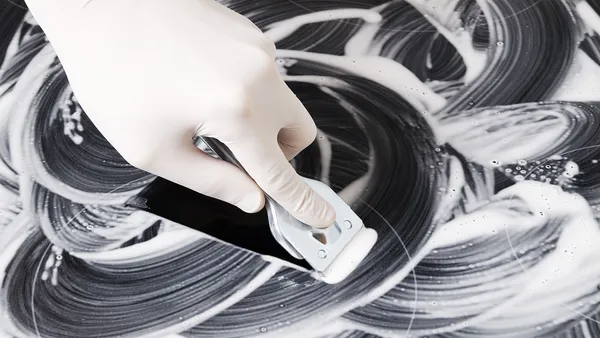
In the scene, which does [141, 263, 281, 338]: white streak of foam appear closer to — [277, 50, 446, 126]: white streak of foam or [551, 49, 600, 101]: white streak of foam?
[277, 50, 446, 126]: white streak of foam

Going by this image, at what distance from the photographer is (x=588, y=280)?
0.96 meters

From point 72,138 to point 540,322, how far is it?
808mm

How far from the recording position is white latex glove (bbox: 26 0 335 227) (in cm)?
76

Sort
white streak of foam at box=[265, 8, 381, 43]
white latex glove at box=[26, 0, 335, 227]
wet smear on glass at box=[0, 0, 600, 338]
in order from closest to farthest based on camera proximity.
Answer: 1. white latex glove at box=[26, 0, 335, 227]
2. wet smear on glass at box=[0, 0, 600, 338]
3. white streak of foam at box=[265, 8, 381, 43]

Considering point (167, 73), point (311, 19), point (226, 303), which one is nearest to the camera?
point (167, 73)

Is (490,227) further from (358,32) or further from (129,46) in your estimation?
(129,46)

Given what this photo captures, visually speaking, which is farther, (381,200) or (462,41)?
(462,41)

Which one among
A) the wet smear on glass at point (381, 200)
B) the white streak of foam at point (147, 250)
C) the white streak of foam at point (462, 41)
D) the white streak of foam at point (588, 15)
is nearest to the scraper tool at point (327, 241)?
the wet smear on glass at point (381, 200)

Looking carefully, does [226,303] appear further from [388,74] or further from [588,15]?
[588,15]

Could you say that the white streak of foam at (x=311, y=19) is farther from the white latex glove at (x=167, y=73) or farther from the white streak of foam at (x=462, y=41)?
the white latex glove at (x=167, y=73)

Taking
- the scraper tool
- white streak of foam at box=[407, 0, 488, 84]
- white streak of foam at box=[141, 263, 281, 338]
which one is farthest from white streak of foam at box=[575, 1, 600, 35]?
white streak of foam at box=[141, 263, 281, 338]

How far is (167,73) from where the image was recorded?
76 cm

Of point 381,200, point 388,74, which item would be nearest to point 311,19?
point 388,74

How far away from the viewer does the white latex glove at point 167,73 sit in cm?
76
